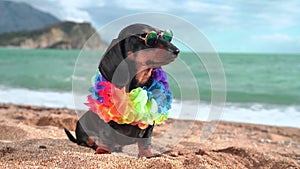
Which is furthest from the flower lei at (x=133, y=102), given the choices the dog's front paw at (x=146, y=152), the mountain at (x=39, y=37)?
the mountain at (x=39, y=37)

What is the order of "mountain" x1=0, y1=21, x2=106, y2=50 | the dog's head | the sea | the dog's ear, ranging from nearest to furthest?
1. the dog's head
2. the dog's ear
3. the sea
4. "mountain" x1=0, y1=21, x2=106, y2=50

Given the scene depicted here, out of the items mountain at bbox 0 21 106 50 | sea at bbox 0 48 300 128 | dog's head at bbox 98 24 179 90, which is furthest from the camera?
mountain at bbox 0 21 106 50

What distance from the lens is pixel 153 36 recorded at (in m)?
2.89

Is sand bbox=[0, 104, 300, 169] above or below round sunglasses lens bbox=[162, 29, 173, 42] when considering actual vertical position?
below

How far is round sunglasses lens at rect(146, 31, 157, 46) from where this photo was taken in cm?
289

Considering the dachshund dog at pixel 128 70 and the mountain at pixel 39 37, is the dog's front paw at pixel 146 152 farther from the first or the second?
the mountain at pixel 39 37

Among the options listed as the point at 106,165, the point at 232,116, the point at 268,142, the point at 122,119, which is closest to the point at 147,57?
the point at 122,119

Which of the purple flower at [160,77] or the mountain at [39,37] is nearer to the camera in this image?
the purple flower at [160,77]

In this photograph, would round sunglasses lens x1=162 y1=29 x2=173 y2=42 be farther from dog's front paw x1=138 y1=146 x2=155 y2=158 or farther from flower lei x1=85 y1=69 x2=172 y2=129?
dog's front paw x1=138 y1=146 x2=155 y2=158

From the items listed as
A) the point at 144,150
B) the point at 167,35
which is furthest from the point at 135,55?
the point at 144,150

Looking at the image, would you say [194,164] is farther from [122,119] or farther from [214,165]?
[122,119]

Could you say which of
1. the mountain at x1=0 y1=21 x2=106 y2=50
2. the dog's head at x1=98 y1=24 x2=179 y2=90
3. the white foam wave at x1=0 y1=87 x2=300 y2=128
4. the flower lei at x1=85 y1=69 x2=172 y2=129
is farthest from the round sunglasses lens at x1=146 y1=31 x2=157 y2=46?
the mountain at x1=0 y1=21 x2=106 y2=50

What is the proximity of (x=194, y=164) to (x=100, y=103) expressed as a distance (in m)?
0.89

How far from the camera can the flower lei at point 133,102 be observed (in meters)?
3.05
